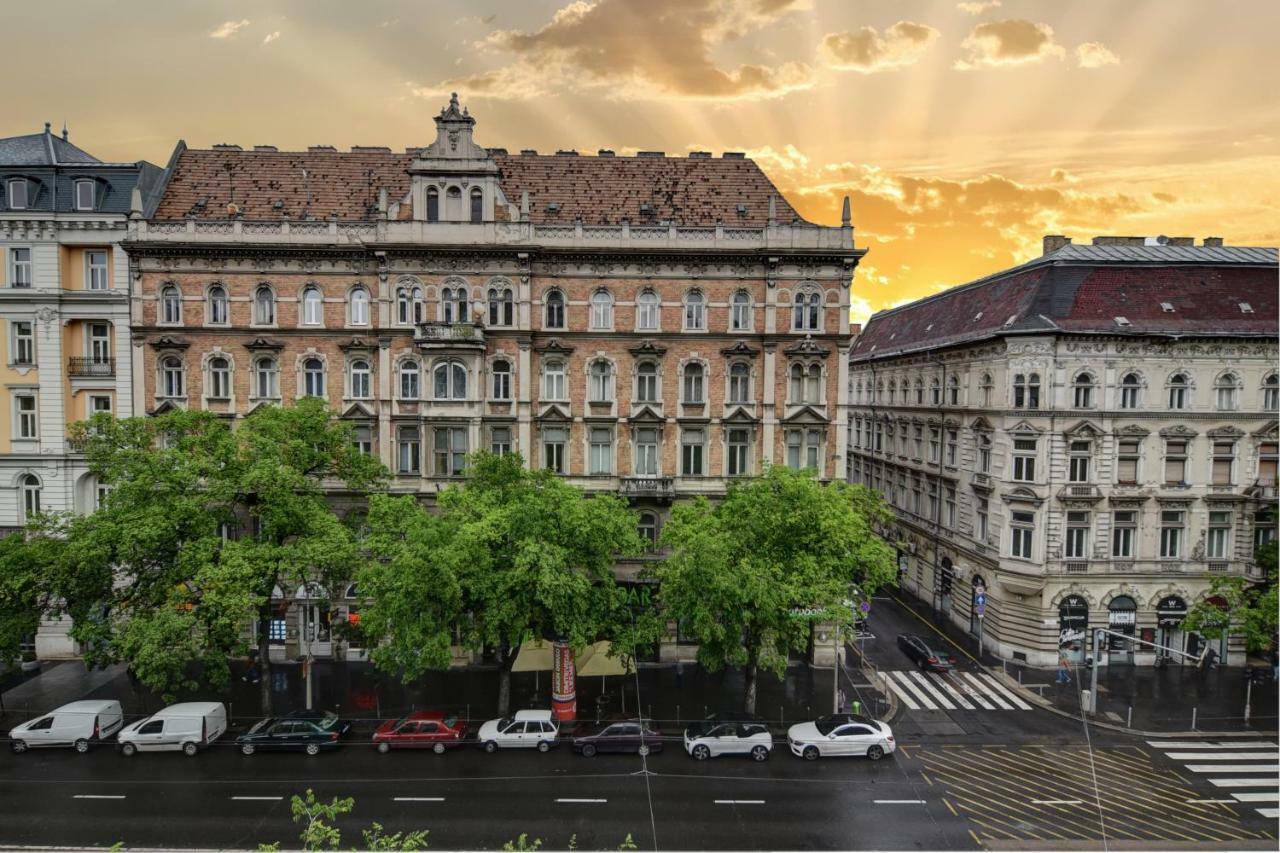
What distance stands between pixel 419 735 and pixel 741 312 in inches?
1002

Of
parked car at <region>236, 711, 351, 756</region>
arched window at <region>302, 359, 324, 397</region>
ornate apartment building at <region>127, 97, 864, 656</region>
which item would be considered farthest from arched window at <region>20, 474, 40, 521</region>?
parked car at <region>236, 711, 351, 756</region>

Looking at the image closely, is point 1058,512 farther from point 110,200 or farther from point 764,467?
point 110,200

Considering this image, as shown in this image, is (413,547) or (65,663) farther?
(65,663)

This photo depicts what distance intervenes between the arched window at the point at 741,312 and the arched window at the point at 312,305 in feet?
71.1

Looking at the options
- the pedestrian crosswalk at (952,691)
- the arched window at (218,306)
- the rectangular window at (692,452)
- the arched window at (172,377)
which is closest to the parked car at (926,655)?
the pedestrian crosswalk at (952,691)

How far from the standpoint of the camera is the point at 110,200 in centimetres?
3884

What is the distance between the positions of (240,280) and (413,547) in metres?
19.8

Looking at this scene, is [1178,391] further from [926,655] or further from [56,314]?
[56,314]

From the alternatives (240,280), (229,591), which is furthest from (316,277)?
(229,591)

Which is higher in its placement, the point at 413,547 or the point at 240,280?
the point at 240,280

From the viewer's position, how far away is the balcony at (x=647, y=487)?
3925cm

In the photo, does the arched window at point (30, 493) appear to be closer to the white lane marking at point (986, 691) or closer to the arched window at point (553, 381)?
the arched window at point (553, 381)

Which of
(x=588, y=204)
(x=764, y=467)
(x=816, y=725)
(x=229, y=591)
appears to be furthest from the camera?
(x=588, y=204)

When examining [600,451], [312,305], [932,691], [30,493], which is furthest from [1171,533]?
[30,493]
